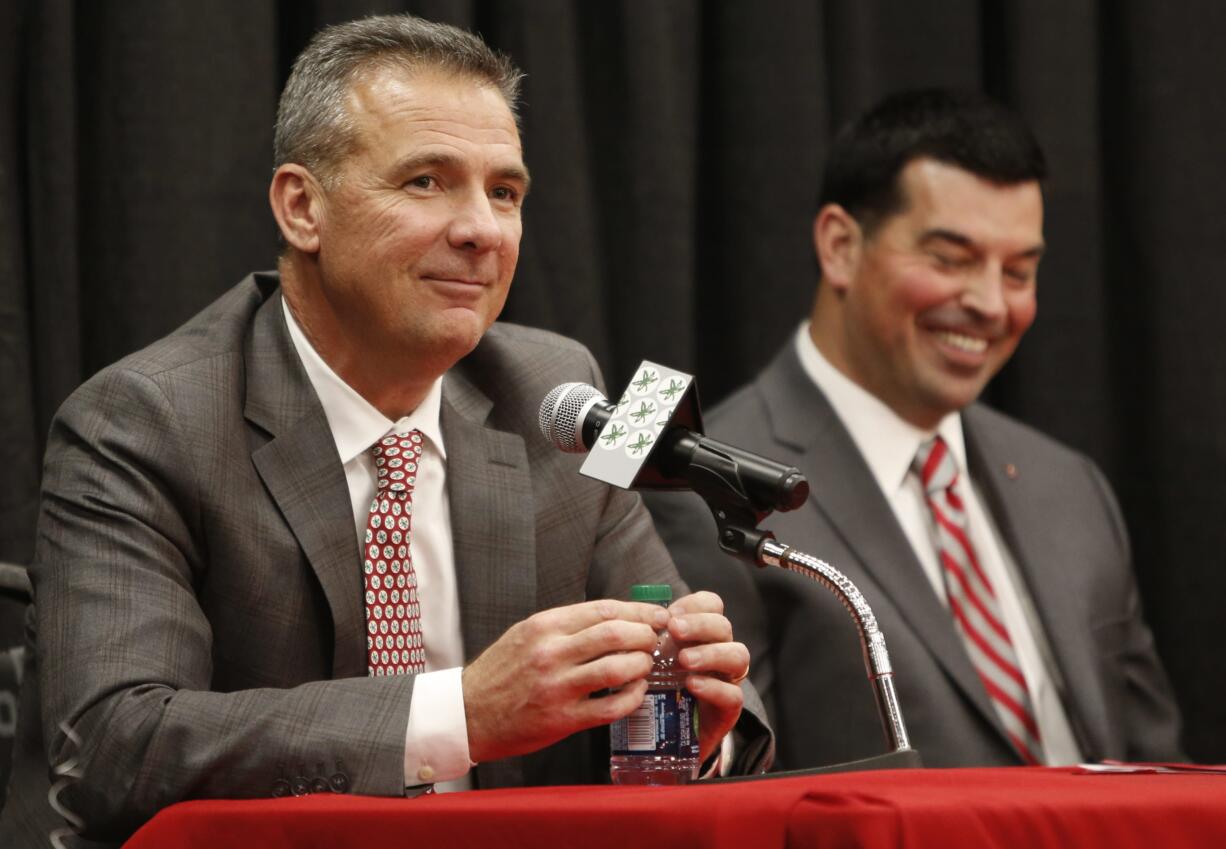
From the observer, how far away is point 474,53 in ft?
6.48

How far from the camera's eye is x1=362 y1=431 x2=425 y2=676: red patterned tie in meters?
1.83

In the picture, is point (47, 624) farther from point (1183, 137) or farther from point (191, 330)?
point (1183, 137)

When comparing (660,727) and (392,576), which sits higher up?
(392,576)

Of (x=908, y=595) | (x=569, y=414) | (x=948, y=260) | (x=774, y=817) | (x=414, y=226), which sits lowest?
(x=774, y=817)

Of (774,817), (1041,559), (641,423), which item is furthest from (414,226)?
(1041,559)

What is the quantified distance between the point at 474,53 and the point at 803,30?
1.17m

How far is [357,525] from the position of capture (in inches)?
74.2

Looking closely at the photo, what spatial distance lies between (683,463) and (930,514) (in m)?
1.38

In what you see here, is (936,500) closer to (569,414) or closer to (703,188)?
(703,188)

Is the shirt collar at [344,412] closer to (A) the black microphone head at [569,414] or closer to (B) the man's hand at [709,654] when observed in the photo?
(A) the black microphone head at [569,414]

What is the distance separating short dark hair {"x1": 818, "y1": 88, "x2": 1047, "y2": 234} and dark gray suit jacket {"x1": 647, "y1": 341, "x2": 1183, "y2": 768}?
342 millimetres

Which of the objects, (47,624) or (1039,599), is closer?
(47,624)

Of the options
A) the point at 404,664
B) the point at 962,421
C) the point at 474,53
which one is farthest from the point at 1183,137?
the point at 404,664

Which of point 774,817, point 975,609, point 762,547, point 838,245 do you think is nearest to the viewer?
point 774,817
